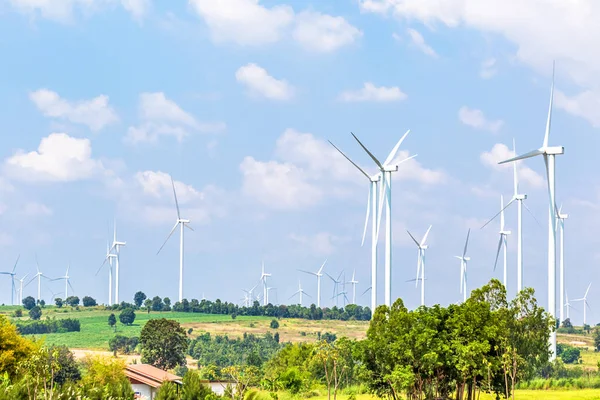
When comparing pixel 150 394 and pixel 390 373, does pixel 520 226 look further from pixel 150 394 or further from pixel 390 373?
pixel 150 394

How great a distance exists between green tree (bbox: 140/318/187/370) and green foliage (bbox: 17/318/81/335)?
64171 millimetres

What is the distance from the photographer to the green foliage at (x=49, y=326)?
177750 millimetres

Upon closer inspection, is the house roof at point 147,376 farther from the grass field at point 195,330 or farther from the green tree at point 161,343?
the grass field at point 195,330

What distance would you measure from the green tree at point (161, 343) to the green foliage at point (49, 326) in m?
64.2

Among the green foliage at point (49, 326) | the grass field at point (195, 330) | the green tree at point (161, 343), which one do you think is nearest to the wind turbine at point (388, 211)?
the green tree at point (161, 343)

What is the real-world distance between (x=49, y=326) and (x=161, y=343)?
68191 mm

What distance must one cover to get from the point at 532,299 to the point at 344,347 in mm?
15127

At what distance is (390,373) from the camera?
232 ft

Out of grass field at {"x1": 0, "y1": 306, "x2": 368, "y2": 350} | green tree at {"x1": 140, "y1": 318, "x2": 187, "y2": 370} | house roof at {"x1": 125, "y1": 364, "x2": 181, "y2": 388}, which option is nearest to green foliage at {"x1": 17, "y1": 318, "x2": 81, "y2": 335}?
grass field at {"x1": 0, "y1": 306, "x2": 368, "y2": 350}

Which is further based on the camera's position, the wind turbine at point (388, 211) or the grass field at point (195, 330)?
the grass field at point (195, 330)

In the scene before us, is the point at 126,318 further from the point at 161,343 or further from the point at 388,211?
the point at 388,211

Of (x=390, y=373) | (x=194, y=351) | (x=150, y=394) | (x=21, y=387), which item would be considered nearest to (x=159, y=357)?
(x=194, y=351)

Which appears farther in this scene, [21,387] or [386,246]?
[386,246]

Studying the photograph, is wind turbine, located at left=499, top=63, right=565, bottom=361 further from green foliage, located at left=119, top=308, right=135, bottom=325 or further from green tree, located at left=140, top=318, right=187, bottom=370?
green foliage, located at left=119, top=308, right=135, bottom=325
